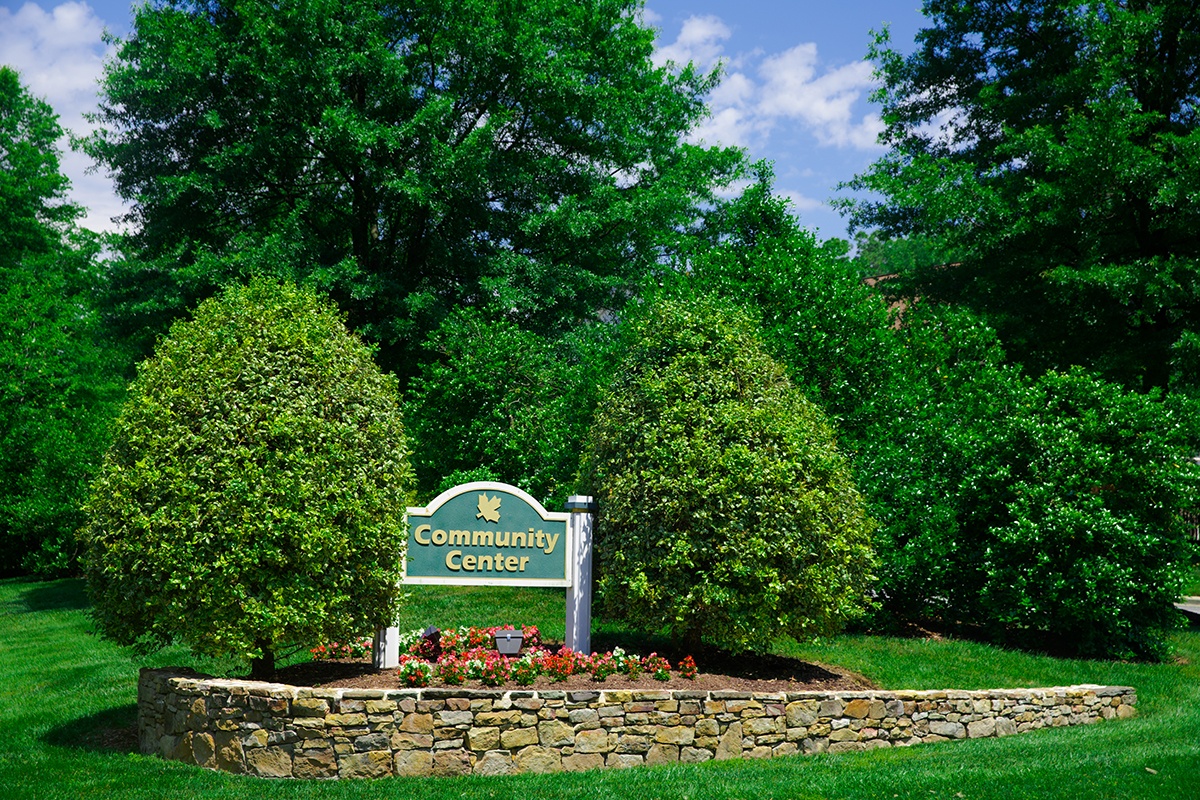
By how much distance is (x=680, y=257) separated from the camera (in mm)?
20594

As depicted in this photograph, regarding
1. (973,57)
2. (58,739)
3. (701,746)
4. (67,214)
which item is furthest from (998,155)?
(67,214)

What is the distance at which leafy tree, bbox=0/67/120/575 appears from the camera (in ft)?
77.5

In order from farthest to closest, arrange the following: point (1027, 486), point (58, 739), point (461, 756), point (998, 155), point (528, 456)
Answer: point (998, 155)
point (528, 456)
point (1027, 486)
point (58, 739)
point (461, 756)

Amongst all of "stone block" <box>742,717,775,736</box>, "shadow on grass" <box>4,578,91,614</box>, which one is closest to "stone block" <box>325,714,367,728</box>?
"stone block" <box>742,717,775,736</box>

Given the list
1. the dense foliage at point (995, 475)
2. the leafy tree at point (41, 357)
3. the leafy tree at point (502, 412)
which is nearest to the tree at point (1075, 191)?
the dense foliage at point (995, 475)

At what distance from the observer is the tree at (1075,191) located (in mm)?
17203

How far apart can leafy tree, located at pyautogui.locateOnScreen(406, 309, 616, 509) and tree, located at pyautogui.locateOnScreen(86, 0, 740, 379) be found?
3633mm

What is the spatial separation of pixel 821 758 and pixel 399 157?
15954 millimetres

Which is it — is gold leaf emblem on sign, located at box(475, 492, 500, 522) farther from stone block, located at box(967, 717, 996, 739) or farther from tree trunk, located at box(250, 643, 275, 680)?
stone block, located at box(967, 717, 996, 739)

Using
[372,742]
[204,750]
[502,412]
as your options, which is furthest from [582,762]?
[502,412]

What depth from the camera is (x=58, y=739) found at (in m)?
9.00

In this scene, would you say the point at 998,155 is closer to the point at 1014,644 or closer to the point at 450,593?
the point at 1014,644

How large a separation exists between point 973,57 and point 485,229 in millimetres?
11358

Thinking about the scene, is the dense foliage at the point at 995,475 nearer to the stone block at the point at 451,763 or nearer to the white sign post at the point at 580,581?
the white sign post at the point at 580,581
